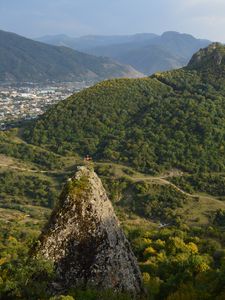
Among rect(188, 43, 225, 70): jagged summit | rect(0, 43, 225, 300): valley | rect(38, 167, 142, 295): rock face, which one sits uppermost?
rect(38, 167, 142, 295): rock face

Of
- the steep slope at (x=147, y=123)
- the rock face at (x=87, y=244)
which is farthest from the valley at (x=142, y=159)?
the rock face at (x=87, y=244)

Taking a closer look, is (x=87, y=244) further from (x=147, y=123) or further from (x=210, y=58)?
(x=210, y=58)

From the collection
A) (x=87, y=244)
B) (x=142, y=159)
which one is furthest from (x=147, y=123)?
(x=87, y=244)

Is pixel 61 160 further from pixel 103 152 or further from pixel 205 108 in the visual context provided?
pixel 205 108

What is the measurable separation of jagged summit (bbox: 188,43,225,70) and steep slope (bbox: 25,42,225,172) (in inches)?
100

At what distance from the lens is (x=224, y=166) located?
96.3 m

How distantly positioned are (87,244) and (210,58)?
117057 mm

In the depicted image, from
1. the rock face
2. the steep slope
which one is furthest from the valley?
the rock face

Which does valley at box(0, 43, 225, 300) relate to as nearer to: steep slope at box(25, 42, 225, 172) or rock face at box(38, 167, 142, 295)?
steep slope at box(25, 42, 225, 172)

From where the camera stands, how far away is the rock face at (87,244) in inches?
910

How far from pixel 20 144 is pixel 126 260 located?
9299 cm

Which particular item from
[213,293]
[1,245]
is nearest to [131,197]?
[1,245]

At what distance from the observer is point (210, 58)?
134 metres

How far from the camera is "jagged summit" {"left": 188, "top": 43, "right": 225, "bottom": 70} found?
130 meters
